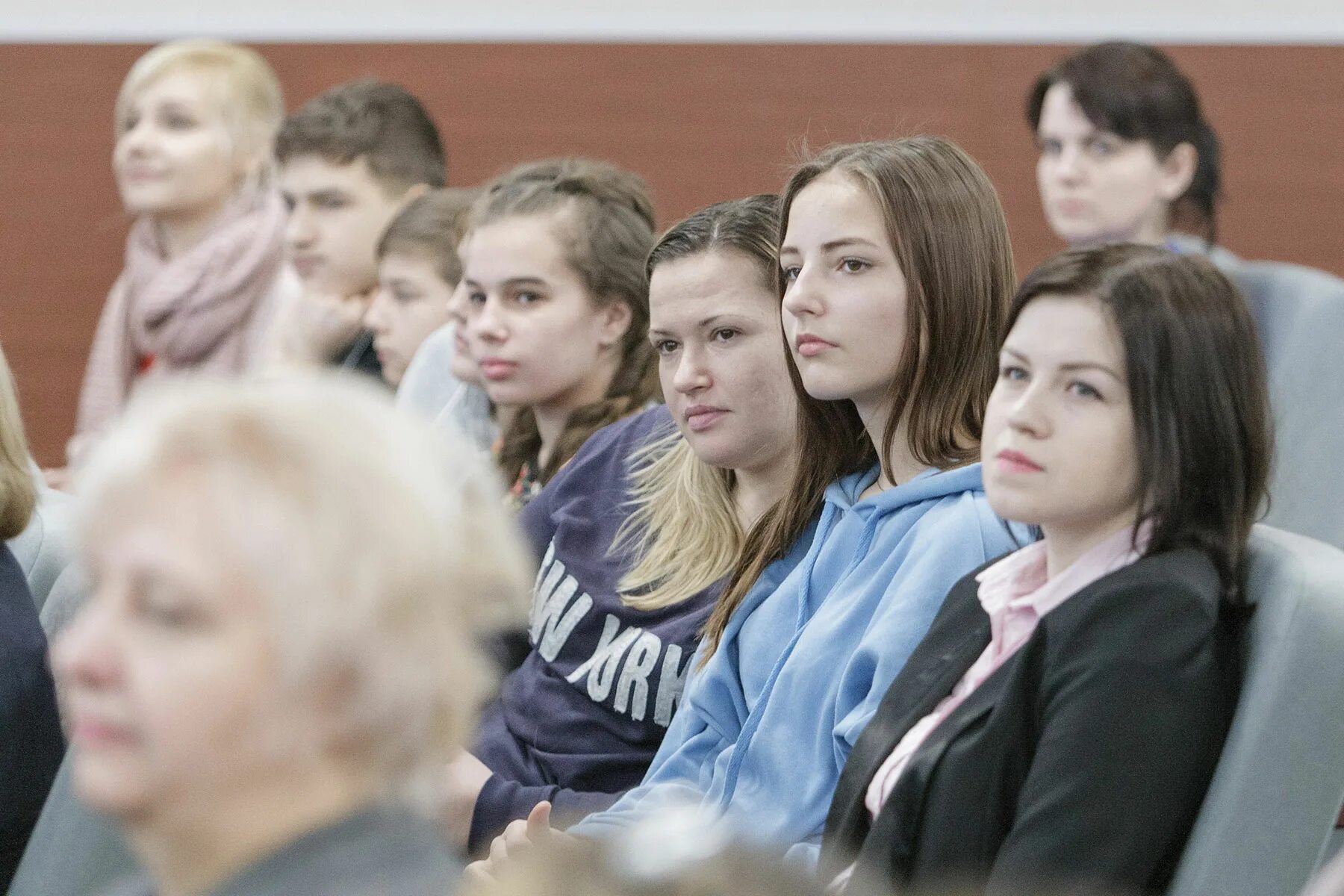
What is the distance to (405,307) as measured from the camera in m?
2.63

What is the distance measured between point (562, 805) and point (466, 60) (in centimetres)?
249

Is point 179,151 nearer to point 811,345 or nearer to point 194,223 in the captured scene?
point 194,223

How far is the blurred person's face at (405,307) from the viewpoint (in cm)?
260

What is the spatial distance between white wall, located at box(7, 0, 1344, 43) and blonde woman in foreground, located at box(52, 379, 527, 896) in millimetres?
3087

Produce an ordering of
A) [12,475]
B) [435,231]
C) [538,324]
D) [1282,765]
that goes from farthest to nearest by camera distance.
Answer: [435,231] < [538,324] < [12,475] < [1282,765]

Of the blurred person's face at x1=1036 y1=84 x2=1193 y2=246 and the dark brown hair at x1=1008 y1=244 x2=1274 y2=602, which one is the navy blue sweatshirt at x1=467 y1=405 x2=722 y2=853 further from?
the blurred person's face at x1=1036 y1=84 x2=1193 y2=246

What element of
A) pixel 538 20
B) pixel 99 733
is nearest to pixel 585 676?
pixel 99 733

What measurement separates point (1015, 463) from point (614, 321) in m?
0.96

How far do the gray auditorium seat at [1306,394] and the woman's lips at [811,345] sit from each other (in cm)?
71

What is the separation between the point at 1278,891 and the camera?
3.60 ft

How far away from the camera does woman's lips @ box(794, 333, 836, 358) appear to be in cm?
148

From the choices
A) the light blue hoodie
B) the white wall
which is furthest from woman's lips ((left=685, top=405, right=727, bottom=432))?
the white wall

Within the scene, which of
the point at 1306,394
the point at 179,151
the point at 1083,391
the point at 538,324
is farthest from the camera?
the point at 179,151

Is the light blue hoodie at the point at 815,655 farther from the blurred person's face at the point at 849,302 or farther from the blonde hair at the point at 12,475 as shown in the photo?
the blonde hair at the point at 12,475
